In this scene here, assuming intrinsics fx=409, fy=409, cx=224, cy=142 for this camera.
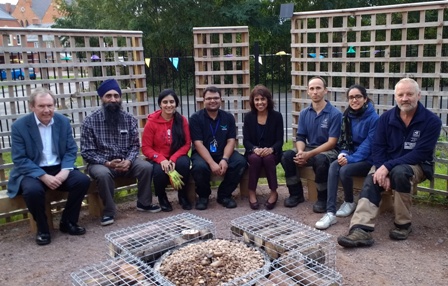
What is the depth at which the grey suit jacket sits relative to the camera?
390 centimetres

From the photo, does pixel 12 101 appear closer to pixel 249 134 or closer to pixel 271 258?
pixel 249 134

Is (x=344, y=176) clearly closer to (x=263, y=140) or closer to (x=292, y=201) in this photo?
(x=292, y=201)

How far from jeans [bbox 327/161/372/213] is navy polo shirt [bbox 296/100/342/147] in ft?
1.29

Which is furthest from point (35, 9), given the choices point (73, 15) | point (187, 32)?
point (187, 32)

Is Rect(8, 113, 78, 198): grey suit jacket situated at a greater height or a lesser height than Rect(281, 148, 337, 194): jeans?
greater

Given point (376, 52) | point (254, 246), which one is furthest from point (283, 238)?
point (376, 52)

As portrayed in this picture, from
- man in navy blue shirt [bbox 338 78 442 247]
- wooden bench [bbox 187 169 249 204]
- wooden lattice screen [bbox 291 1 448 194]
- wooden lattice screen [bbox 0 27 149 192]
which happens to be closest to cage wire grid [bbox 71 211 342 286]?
man in navy blue shirt [bbox 338 78 442 247]

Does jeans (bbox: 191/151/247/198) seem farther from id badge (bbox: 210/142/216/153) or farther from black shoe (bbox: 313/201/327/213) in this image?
black shoe (bbox: 313/201/327/213)

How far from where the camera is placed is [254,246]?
3.04 meters

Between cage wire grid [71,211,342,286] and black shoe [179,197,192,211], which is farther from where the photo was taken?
black shoe [179,197,192,211]

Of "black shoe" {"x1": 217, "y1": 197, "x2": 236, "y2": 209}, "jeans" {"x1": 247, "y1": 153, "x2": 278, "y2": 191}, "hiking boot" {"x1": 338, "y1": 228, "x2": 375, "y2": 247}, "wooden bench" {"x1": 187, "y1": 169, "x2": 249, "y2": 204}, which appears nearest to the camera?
"hiking boot" {"x1": 338, "y1": 228, "x2": 375, "y2": 247}

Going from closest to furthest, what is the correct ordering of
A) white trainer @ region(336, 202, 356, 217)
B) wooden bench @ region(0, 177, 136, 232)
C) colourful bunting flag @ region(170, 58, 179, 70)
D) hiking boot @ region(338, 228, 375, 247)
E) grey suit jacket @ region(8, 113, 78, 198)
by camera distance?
hiking boot @ region(338, 228, 375, 247) < grey suit jacket @ region(8, 113, 78, 198) < wooden bench @ region(0, 177, 136, 232) < white trainer @ region(336, 202, 356, 217) < colourful bunting flag @ region(170, 58, 179, 70)

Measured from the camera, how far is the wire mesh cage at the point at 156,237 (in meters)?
2.98

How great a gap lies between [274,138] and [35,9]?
66.8 metres
